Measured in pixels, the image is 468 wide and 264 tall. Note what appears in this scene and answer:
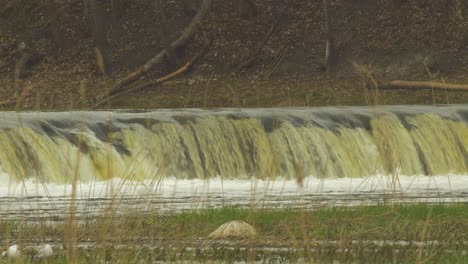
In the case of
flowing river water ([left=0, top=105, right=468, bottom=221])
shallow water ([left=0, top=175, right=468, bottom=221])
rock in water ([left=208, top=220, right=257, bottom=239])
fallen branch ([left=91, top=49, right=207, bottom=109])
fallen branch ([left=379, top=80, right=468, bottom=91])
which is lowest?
rock in water ([left=208, top=220, right=257, bottom=239])

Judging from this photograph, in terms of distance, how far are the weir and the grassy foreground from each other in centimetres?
816

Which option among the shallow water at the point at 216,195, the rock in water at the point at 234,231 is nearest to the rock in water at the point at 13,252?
the rock in water at the point at 234,231

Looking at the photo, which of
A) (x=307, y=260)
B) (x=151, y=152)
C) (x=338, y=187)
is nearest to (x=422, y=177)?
(x=338, y=187)

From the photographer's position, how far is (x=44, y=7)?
38062 millimetres

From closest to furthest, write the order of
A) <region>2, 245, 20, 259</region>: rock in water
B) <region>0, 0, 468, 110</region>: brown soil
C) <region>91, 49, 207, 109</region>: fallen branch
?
<region>2, 245, 20, 259</region>: rock in water → <region>0, 0, 468, 110</region>: brown soil → <region>91, 49, 207, 109</region>: fallen branch

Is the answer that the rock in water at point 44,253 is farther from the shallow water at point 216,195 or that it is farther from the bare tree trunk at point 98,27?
the bare tree trunk at point 98,27

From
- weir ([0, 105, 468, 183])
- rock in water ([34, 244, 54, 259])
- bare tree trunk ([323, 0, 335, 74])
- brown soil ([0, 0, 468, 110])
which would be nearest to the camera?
rock in water ([34, 244, 54, 259])

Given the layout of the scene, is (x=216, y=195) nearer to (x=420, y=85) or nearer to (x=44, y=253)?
(x=44, y=253)

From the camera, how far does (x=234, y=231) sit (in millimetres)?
9031

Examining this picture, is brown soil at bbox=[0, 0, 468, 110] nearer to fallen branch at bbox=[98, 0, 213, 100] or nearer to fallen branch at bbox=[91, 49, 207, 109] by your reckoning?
fallen branch at bbox=[91, 49, 207, 109]

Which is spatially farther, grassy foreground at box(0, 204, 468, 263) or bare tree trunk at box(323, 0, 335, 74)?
bare tree trunk at box(323, 0, 335, 74)

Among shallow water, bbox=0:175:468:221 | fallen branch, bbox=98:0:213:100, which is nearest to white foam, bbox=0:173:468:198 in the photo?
shallow water, bbox=0:175:468:221

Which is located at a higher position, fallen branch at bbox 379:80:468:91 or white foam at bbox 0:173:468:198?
fallen branch at bbox 379:80:468:91

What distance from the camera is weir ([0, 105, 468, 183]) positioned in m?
19.5
